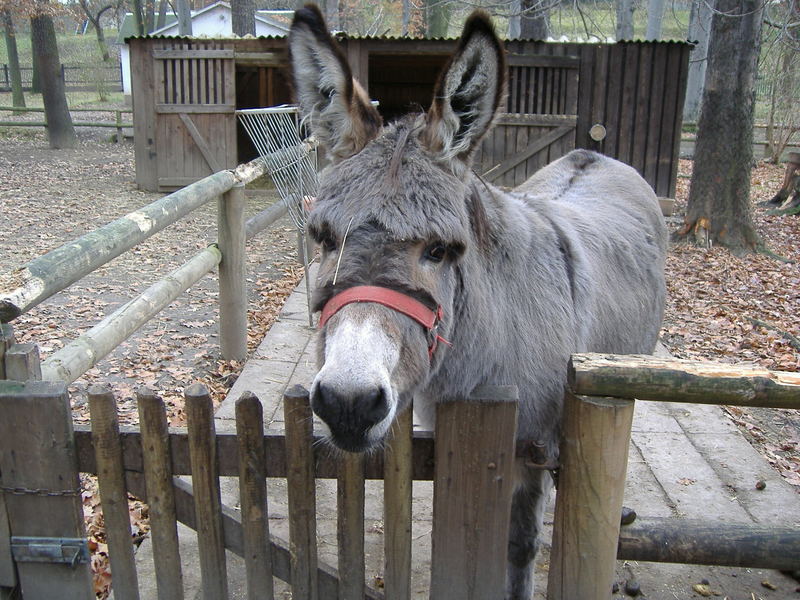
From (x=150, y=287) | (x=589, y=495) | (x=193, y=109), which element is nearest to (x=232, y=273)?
(x=150, y=287)

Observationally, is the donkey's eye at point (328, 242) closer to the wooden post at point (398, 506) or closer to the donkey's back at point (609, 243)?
the wooden post at point (398, 506)

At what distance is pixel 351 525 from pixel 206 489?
0.44 metres

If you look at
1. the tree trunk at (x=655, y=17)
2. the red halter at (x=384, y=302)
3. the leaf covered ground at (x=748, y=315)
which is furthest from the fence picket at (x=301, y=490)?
the tree trunk at (x=655, y=17)

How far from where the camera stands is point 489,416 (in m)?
1.83

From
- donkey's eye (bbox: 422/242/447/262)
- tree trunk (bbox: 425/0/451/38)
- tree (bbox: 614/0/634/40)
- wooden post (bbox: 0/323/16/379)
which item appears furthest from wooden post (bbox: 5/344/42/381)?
tree (bbox: 614/0/634/40)

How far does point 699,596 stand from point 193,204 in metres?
3.05

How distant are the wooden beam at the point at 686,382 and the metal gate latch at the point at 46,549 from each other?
1.51 meters

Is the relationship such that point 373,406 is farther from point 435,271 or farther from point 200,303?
point 200,303

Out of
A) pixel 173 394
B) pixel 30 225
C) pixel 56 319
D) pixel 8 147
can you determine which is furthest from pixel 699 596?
pixel 8 147

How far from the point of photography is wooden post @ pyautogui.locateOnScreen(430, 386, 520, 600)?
184cm

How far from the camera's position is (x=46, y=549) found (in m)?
1.93

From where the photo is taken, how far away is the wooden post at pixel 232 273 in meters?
4.57

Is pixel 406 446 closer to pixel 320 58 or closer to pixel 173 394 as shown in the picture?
pixel 320 58

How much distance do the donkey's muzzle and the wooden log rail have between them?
571 mm
